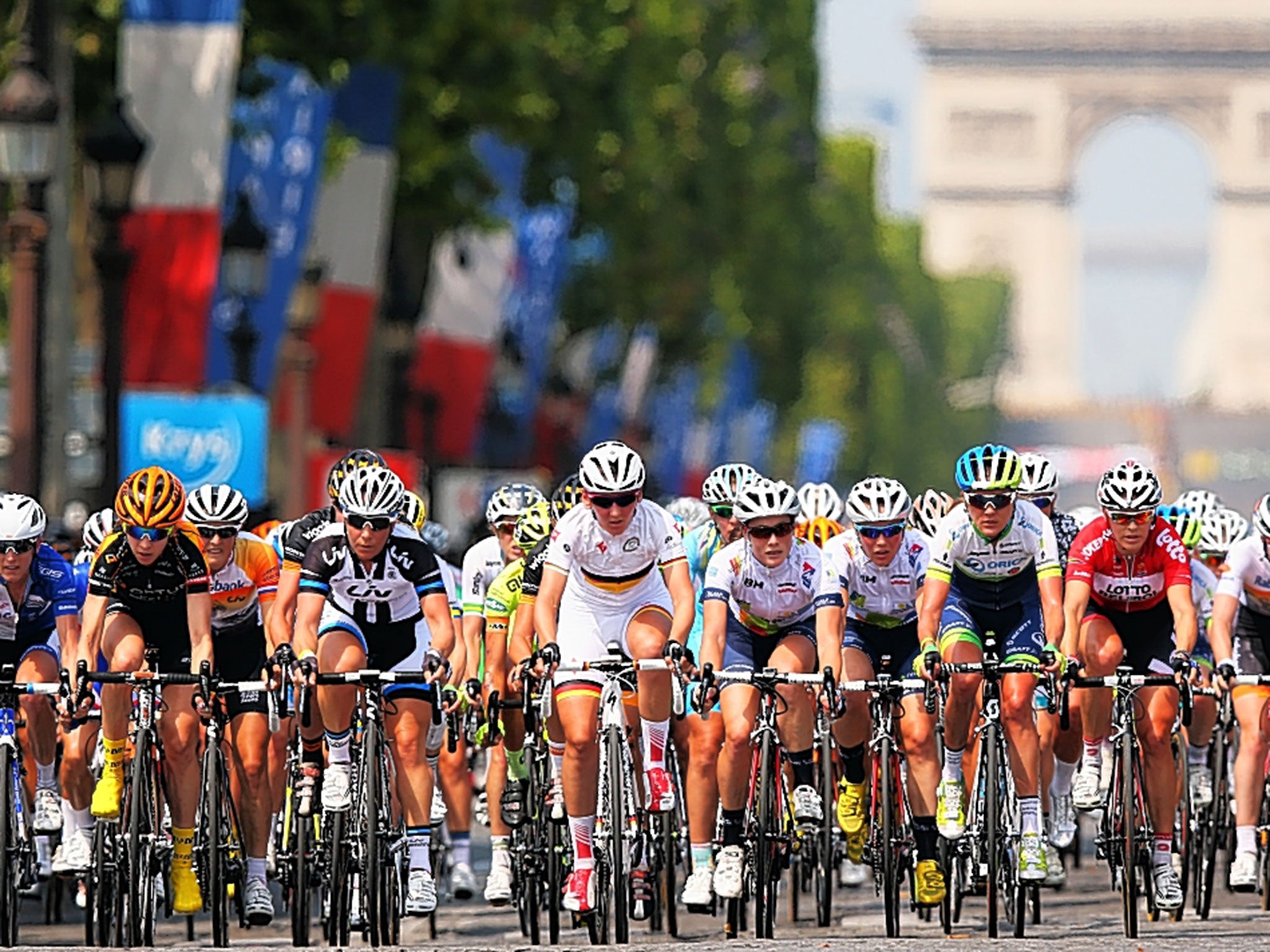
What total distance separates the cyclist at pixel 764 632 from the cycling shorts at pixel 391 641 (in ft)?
3.57

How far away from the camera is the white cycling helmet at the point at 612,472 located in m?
13.6

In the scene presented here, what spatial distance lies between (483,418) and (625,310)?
19.7 feet

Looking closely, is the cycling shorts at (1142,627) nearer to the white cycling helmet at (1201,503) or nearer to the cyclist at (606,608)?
the cyclist at (606,608)

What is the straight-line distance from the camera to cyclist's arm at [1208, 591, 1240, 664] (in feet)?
47.5

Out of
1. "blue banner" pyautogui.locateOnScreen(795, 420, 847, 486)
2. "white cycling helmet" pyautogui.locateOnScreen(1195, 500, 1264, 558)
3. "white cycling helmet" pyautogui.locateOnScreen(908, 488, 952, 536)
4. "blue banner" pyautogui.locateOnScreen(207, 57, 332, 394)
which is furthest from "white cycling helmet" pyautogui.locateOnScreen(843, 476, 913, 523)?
"blue banner" pyautogui.locateOnScreen(795, 420, 847, 486)

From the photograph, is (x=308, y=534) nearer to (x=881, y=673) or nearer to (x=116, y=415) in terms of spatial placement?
(x=881, y=673)

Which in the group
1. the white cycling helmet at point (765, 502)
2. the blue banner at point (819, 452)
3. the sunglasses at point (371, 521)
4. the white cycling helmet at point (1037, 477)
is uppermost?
the blue banner at point (819, 452)

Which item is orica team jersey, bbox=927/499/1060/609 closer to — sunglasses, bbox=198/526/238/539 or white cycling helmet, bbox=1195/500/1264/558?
sunglasses, bbox=198/526/238/539

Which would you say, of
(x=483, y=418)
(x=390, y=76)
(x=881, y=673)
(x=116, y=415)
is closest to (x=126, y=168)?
(x=116, y=415)

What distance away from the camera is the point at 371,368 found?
116 ft

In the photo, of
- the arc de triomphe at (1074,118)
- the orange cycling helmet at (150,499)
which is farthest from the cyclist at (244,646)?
the arc de triomphe at (1074,118)

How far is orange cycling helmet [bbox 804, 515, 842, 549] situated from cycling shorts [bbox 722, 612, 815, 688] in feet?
7.37

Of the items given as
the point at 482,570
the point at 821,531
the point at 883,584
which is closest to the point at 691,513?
the point at 821,531

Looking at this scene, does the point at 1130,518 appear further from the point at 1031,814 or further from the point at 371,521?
the point at 371,521
